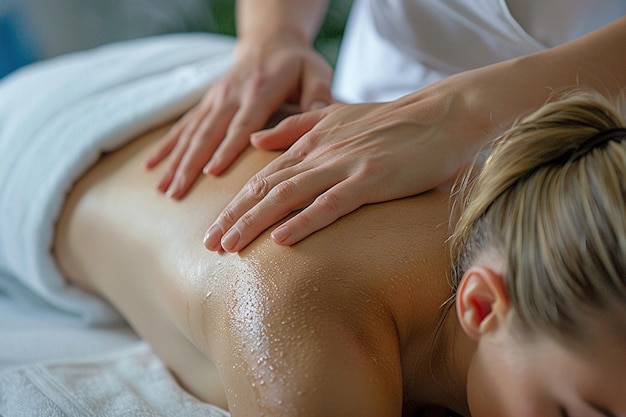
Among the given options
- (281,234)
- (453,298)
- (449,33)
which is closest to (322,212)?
(281,234)

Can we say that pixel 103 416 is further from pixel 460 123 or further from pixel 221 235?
pixel 460 123

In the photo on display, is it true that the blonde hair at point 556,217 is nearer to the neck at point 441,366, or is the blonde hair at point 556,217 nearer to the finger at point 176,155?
the neck at point 441,366

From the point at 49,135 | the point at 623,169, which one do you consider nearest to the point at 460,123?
the point at 623,169

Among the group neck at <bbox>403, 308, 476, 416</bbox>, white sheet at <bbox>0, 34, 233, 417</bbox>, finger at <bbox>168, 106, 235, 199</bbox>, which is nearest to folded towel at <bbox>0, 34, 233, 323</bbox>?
white sheet at <bbox>0, 34, 233, 417</bbox>

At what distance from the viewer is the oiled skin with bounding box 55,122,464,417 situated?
77 centimetres

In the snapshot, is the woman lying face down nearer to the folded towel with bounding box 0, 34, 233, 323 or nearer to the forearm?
the folded towel with bounding box 0, 34, 233, 323

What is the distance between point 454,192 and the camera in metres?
0.95

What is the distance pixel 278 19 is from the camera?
1.38 meters

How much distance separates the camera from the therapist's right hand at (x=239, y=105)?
3.67 feet

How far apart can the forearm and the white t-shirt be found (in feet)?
0.33

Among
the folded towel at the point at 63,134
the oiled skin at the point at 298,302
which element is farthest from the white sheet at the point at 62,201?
the oiled skin at the point at 298,302

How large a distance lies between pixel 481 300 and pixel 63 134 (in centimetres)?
78

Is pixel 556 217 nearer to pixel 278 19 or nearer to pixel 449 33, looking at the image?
pixel 449 33

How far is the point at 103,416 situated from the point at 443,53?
2.46 feet
